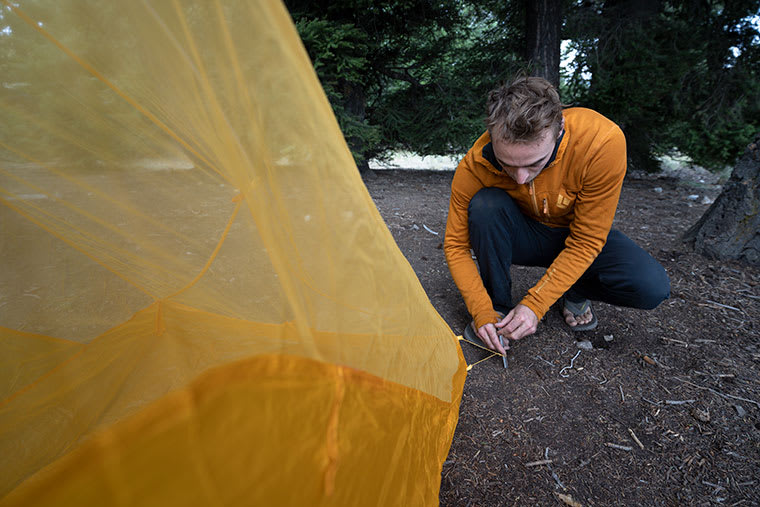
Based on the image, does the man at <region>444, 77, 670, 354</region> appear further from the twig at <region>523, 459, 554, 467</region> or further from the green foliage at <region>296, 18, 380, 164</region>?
the green foliage at <region>296, 18, 380, 164</region>

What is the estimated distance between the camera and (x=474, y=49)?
15.5ft

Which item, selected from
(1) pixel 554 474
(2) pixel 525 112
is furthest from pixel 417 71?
(1) pixel 554 474

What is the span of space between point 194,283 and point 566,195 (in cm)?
129

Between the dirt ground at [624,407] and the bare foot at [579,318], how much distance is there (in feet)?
0.17

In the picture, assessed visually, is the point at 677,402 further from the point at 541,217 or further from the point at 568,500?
the point at 541,217

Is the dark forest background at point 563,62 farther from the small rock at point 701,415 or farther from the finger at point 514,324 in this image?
the small rock at point 701,415

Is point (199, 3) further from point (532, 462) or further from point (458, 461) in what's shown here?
point (532, 462)

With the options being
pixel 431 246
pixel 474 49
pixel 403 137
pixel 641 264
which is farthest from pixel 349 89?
pixel 641 264

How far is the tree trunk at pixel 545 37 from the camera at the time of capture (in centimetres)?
390

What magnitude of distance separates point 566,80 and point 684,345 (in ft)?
12.3

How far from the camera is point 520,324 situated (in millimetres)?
1421

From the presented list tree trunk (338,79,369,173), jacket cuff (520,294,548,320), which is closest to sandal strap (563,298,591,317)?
jacket cuff (520,294,548,320)

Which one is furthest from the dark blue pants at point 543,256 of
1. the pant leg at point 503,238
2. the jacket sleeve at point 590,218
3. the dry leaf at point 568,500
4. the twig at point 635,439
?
the dry leaf at point 568,500

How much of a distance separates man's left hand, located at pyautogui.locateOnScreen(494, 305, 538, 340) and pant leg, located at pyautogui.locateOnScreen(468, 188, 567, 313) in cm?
26
